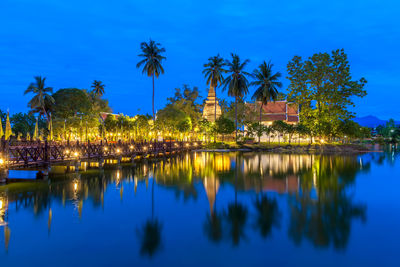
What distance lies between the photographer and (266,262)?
9016 millimetres

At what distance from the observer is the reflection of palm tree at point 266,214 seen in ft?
39.1

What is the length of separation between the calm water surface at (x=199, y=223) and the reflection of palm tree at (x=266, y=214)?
4 cm

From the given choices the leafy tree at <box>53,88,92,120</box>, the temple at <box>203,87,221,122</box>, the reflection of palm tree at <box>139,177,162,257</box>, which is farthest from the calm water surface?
the temple at <box>203,87,221,122</box>

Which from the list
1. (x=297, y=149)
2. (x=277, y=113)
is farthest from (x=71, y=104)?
(x=277, y=113)

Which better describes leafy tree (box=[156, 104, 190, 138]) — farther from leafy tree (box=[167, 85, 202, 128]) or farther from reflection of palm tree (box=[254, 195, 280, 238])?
reflection of palm tree (box=[254, 195, 280, 238])

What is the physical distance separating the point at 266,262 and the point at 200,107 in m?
91.6

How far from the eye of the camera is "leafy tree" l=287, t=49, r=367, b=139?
2411 inches

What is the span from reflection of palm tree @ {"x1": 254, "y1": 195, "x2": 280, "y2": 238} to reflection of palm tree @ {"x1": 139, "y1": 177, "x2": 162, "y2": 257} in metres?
3.71

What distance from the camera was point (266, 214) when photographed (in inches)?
541

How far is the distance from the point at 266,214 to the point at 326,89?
181 ft

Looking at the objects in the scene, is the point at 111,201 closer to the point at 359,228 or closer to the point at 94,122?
the point at 359,228

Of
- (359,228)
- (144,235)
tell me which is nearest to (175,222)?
(144,235)

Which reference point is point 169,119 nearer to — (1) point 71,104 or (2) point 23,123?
(1) point 71,104

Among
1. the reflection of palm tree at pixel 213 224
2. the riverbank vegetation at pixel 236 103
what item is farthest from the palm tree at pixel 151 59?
the reflection of palm tree at pixel 213 224
